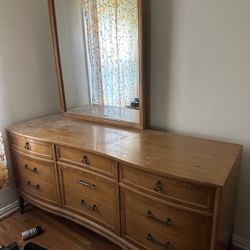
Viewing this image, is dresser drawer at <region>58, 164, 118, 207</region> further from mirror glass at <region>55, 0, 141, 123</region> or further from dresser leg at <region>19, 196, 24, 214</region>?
dresser leg at <region>19, 196, 24, 214</region>

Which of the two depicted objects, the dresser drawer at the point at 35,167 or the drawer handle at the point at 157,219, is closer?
the drawer handle at the point at 157,219

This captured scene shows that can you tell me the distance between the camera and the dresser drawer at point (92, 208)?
1.49 meters

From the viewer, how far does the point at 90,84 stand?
195 centimetres

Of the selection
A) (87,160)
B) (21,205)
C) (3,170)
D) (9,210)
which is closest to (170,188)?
(87,160)

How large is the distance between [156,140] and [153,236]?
57 centimetres

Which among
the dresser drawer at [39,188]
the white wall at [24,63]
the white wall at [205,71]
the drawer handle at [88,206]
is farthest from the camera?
the white wall at [24,63]

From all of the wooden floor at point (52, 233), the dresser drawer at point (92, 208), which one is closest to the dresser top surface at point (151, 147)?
the dresser drawer at point (92, 208)

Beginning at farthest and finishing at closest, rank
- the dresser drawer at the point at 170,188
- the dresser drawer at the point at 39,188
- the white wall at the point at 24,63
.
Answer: the white wall at the point at 24,63 < the dresser drawer at the point at 39,188 < the dresser drawer at the point at 170,188

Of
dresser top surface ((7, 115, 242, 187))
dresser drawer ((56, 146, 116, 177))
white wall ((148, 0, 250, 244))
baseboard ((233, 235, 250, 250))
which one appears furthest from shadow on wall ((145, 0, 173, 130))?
baseboard ((233, 235, 250, 250))

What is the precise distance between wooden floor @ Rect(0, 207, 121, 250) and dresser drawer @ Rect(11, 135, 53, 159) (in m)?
0.65

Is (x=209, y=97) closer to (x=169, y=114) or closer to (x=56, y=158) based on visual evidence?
(x=169, y=114)

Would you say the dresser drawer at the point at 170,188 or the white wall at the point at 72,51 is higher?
the white wall at the point at 72,51

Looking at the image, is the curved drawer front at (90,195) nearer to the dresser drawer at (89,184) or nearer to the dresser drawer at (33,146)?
the dresser drawer at (89,184)

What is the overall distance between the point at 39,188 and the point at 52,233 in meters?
0.37
